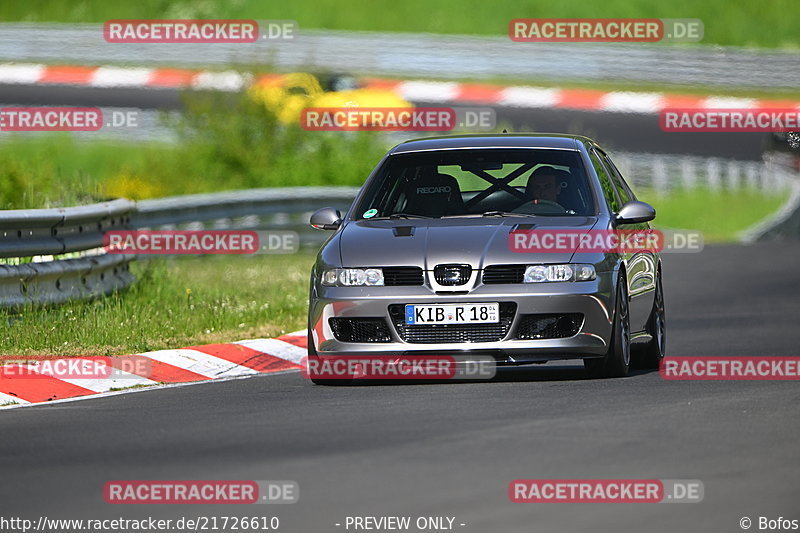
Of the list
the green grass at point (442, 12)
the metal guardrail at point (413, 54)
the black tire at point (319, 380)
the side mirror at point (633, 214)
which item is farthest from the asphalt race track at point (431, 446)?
the green grass at point (442, 12)

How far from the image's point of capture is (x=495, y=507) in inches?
269

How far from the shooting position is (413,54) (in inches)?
1521

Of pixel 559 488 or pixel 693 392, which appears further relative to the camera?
pixel 693 392

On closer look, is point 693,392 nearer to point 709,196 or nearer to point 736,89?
point 709,196

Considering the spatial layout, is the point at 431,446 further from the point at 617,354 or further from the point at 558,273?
the point at 617,354

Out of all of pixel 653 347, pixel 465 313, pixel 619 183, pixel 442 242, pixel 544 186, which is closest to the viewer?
pixel 465 313

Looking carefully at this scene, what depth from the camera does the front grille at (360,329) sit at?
35.7 feet

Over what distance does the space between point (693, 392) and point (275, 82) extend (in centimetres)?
2096

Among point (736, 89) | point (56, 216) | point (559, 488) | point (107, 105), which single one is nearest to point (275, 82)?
point (107, 105)

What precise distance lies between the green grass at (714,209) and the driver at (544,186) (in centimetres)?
1601

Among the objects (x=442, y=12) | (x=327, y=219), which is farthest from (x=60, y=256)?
(x=442, y=12)

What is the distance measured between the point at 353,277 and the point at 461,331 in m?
0.74

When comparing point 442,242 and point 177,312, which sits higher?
point 442,242

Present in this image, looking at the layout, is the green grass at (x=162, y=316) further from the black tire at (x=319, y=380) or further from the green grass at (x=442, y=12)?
the green grass at (x=442, y=12)
